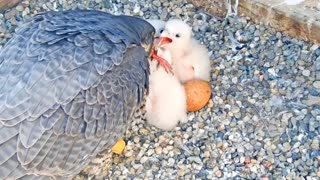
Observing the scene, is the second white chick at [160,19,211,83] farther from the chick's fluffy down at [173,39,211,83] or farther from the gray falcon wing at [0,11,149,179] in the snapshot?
the gray falcon wing at [0,11,149,179]

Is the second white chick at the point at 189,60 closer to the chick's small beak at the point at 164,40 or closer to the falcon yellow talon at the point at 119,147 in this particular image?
the chick's small beak at the point at 164,40

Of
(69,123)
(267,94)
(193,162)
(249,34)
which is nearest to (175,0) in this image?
(249,34)

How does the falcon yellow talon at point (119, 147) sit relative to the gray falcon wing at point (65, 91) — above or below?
below

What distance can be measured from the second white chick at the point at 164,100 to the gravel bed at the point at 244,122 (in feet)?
0.21

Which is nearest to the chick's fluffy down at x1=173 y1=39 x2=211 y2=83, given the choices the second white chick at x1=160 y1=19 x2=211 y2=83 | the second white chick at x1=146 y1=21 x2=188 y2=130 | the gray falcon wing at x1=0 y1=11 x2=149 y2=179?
the second white chick at x1=160 y1=19 x2=211 y2=83

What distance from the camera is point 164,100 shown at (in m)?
3.28

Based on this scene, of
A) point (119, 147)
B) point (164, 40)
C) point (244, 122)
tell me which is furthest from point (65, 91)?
point (244, 122)

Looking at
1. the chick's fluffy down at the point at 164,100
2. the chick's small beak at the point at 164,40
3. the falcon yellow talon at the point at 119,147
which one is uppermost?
the chick's small beak at the point at 164,40

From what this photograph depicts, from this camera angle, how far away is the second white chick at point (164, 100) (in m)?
3.27

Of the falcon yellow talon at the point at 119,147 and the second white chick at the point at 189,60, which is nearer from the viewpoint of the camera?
the falcon yellow talon at the point at 119,147

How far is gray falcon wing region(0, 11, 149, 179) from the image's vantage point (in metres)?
2.67

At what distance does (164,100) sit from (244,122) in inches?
15.9

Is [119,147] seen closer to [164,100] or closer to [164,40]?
[164,100]

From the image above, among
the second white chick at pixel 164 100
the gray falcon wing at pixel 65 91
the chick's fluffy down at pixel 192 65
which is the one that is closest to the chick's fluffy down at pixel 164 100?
the second white chick at pixel 164 100
